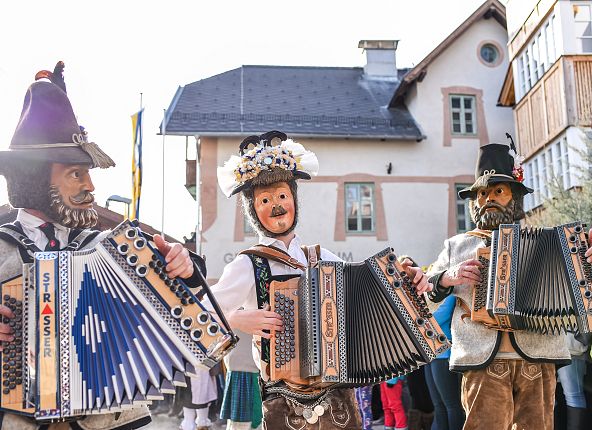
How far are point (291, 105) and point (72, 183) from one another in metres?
17.1

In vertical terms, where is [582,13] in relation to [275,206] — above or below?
above

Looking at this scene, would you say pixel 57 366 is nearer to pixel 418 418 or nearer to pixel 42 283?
pixel 42 283

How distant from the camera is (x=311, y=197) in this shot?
760 inches

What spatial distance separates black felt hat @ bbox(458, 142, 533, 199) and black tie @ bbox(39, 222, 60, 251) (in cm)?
299

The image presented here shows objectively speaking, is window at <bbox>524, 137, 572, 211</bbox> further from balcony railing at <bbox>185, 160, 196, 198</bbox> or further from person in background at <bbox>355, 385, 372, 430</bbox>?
balcony railing at <bbox>185, 160, 196, 198</bbox>

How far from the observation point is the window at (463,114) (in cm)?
2023

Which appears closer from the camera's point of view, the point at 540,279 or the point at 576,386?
the point at 540,279

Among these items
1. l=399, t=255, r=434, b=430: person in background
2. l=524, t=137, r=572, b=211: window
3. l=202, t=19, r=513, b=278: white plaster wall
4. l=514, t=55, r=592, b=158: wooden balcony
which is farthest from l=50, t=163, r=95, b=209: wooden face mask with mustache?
l=202, t=19, r=513, b=278: white plaster wall

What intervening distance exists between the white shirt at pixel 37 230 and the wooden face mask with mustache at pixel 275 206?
123cm

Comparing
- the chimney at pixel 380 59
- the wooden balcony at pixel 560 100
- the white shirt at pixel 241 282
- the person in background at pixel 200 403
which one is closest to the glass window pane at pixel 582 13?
the wooden balcony at pixel 560 100

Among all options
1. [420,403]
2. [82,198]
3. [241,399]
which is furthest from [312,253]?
[420,403]

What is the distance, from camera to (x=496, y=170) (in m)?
5.39

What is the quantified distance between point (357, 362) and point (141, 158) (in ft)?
37.8

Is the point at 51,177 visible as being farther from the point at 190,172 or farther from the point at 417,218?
the point at 190,172
